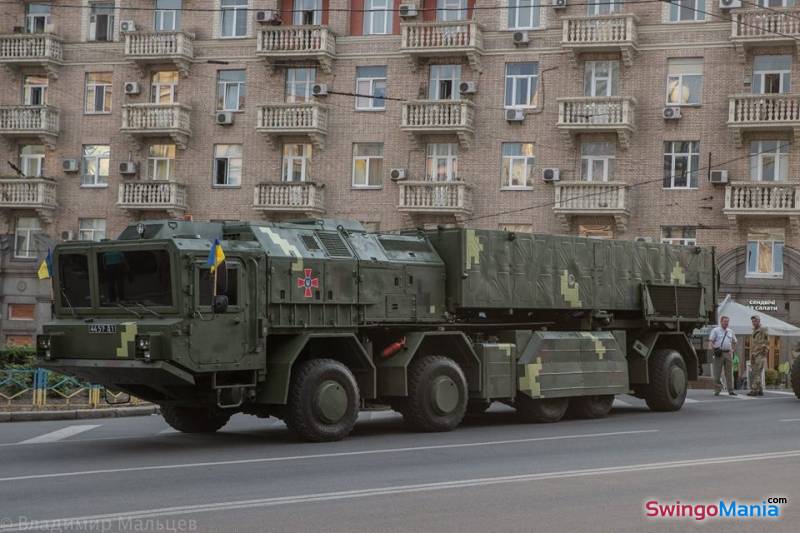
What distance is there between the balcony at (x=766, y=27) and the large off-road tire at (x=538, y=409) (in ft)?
72.5

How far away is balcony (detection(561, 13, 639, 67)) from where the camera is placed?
4044 cm

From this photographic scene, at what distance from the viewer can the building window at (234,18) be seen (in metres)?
45.0

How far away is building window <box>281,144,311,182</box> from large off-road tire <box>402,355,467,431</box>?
26.1m

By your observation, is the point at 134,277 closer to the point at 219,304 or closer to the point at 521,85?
the point at 219,304

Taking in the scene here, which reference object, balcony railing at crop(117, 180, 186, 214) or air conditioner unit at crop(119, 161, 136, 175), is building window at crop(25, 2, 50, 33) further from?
balcony railing at crop(117, 180, 186, 214)

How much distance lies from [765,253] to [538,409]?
Answer: 2181 cm

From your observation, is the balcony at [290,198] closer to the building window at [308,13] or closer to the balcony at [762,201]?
the building window at [308,13]

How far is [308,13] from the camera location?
145 ft

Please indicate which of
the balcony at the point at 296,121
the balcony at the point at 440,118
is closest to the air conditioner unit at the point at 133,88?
the balcony at the point at 296,121

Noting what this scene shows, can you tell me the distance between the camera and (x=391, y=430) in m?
19.0

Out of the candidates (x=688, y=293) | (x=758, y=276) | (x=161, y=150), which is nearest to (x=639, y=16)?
(x=758, y=276)

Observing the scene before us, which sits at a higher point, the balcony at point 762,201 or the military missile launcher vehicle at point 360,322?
the balcony at point 762,201

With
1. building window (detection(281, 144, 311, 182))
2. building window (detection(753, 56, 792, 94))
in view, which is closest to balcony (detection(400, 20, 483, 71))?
building window (detection(281, 144, 311, 182))

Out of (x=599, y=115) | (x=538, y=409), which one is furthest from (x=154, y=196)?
(x=538, y=409)
